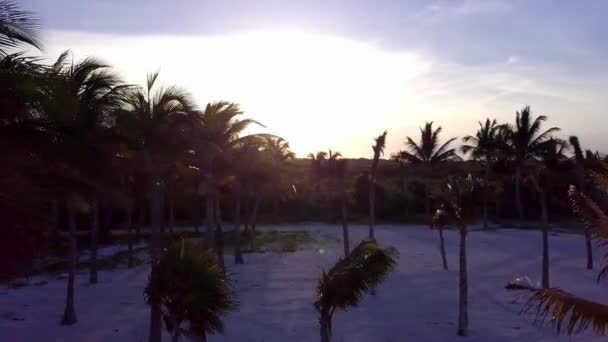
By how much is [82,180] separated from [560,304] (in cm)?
807

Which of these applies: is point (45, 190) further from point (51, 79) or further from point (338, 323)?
point (338, 323)

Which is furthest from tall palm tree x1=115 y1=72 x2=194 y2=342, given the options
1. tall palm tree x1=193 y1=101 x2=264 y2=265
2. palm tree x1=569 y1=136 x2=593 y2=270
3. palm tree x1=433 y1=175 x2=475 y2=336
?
palm tree x1=569 y1=136 x2=593 y2=270

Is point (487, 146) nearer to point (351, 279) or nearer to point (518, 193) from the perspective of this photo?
point (518, 193)

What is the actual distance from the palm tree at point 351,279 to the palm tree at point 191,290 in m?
1.81

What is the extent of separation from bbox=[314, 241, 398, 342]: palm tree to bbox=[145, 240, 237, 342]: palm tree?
181 cm

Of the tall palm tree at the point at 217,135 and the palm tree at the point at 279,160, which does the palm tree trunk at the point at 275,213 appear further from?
the tall palm tree at the point at 217,135

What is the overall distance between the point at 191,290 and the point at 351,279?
107 inches

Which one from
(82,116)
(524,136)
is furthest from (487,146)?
(82,116)

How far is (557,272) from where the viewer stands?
25906 millimetres

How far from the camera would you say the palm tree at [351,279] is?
10727 mm

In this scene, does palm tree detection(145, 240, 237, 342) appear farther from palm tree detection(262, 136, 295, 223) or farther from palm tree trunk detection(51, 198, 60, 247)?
palm tree detection(262, 136, 295, 223)

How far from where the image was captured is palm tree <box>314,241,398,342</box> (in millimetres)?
10727

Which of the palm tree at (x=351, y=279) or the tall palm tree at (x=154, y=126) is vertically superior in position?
the tall palm tree at (x=154, y=126)

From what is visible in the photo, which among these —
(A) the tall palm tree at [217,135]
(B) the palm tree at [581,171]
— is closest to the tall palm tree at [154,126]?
(A) the tall palm tree at [217,135]
